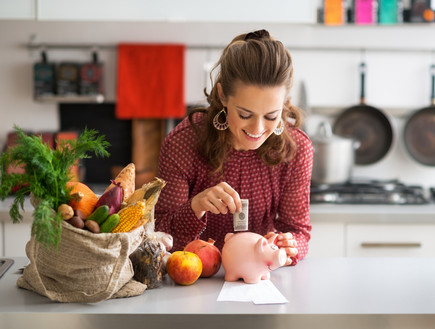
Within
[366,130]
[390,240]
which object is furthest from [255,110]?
[366,130]

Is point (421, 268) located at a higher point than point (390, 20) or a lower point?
lower

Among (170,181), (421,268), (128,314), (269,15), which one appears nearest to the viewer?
(128,314)

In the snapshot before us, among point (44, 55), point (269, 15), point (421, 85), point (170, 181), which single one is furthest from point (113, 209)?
point (421, 85)

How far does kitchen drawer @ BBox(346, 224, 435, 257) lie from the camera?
8.52ft

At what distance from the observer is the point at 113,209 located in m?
1.23

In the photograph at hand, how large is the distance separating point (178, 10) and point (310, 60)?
746 mm

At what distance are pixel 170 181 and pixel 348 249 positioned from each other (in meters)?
1.14

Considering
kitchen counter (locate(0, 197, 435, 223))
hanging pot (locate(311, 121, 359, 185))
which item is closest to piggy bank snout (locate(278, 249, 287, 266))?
kitchen counter (locate(0, 197, 435, 223))

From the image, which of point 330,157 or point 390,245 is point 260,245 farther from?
point 330,157

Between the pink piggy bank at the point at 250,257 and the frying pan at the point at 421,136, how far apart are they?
192 cm

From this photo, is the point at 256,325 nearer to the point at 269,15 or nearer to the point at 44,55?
the point at 269,15

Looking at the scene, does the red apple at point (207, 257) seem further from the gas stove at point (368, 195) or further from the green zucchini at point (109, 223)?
the gas stove at point (368, 195)

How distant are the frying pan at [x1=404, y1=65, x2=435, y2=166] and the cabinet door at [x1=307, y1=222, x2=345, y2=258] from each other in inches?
29.6

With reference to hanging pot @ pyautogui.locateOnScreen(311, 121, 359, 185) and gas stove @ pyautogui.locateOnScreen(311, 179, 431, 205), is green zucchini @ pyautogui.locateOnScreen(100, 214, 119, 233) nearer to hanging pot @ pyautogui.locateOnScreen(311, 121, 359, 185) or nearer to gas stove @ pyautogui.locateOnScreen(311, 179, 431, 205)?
gas stove @ pyautogui.locateOnScreen(311, 179, 431, 205)
